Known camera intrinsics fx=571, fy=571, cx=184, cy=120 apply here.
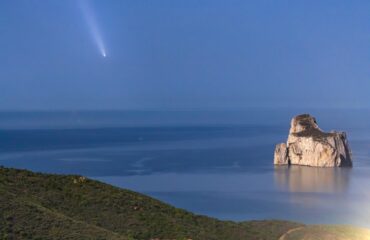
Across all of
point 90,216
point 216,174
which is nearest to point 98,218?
Answer: point 90,216

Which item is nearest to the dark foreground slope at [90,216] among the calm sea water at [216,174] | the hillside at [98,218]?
the hillside at [98,218]

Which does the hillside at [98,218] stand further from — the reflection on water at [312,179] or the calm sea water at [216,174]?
the reflection on water at [312,179]

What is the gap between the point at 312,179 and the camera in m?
93.6

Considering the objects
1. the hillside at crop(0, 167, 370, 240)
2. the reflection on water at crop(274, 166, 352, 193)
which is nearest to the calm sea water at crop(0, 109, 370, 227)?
the reflection on water at crop(274, 166, 352, 193)

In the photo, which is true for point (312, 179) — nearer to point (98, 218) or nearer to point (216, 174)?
point (216, 174)

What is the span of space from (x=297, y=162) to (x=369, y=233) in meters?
79.6

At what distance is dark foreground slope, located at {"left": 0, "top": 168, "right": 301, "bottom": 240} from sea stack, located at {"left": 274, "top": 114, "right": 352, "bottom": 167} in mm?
73718

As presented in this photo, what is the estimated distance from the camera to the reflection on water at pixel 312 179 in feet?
280

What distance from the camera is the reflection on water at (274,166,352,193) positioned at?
85.4 metres

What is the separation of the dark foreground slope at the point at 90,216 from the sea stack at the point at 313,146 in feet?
242

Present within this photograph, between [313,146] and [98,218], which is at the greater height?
[313,146]

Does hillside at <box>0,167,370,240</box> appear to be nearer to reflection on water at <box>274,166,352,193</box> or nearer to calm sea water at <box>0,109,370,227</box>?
calm sea water at <box>0,109,370,227</box>

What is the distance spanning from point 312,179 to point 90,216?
75.3 m

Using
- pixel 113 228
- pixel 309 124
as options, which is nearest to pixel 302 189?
pixel 309 124
